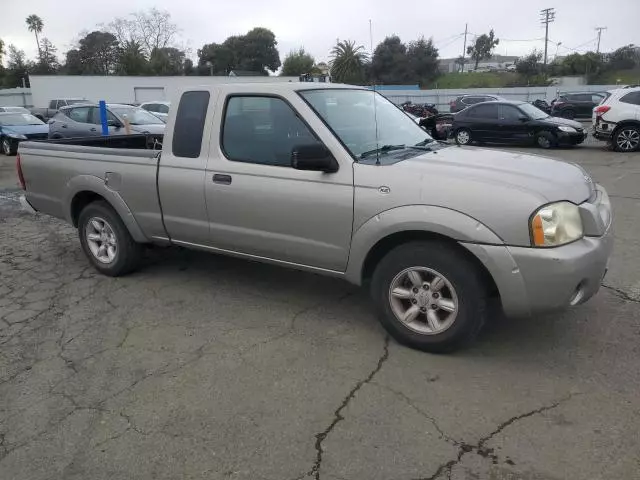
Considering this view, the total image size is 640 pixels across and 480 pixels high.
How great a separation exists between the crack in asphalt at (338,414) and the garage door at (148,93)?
44.8m

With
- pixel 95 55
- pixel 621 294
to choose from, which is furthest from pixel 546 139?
pixel 95 55

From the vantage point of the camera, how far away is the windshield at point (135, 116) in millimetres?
15109

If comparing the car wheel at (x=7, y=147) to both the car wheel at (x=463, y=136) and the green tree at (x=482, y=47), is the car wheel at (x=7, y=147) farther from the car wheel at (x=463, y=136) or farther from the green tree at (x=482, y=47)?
the green tree at (x=482, y=47)

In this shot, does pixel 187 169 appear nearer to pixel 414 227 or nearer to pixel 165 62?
pixel 414 227

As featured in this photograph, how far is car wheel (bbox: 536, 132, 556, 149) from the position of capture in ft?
52.4

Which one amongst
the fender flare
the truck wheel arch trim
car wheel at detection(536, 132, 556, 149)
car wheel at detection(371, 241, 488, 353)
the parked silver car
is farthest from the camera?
car wheel at detection(536, 132, 556, 149)

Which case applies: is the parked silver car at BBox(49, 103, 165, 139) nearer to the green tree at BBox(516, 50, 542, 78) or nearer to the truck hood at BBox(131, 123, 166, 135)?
the truck hood at BBox(131, 123, 166, 135)

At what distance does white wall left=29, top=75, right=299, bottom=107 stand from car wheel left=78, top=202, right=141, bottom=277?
38162 millimetres

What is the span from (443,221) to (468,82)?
75369mm

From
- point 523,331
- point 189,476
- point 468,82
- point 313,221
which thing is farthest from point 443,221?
point 468,82

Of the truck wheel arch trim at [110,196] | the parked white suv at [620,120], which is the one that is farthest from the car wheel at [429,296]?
the parked white suv at [620,120]

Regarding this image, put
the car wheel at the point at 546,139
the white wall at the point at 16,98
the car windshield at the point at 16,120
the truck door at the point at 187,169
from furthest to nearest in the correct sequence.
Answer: the white wall at the point at 16,98 → the car windshield at the point at 16,120 → the car wheel at the point at 546,139 → the truck door at the point at 187,169

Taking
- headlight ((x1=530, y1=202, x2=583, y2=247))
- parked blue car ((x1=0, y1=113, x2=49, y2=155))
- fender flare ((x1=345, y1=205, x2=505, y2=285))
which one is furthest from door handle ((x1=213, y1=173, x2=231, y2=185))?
parked blue car ((x1=0, y1=113, x2=49, y2=155))

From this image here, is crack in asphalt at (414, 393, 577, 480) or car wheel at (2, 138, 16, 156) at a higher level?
car wheel at (2, 138, 16, 156)
